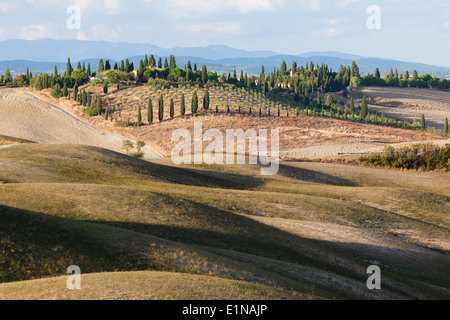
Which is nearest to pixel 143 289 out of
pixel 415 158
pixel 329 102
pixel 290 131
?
pixel 415 158

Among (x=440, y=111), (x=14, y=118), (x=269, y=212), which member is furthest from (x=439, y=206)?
(x=440, y=111)

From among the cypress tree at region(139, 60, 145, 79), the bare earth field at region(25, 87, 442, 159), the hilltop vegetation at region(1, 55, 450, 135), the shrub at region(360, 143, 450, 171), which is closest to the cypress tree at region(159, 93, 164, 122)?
the hilltop vegetation at region(1, 55, 450, 135)

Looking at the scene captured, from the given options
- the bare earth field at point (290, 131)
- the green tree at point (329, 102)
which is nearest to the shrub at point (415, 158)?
the bare earth field at point (290, 131)

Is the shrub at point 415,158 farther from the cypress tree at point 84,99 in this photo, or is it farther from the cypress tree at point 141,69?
the cypress tree at point 141,69

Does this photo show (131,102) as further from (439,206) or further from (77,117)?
(439,206)

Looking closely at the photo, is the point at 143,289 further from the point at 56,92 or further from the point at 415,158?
the point at 56,92

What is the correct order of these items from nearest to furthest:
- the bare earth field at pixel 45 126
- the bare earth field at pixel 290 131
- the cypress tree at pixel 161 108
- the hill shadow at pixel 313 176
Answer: the hill shadow at pixel 313 176 < the bare earth field at pixel 290 131 < the bare earth field at pixel 45 126 < the cypress tree at pixel 161 108
